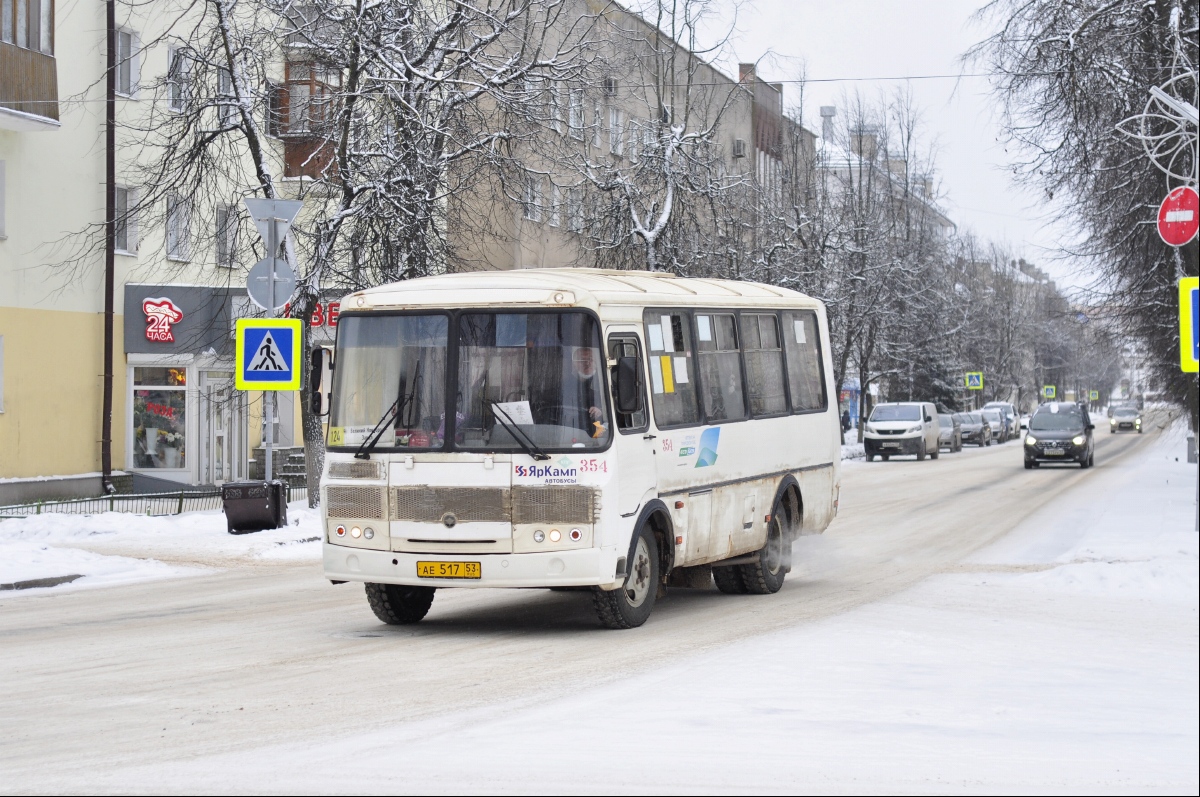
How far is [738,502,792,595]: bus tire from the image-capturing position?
Answer: 15.4 metres

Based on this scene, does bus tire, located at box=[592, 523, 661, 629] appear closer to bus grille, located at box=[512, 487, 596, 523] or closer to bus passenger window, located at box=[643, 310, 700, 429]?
bus grille, located at box=[512, 487, 596, 523]

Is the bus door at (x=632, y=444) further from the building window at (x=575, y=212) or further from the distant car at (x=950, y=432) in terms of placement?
the distant car at (x=950, y=432)

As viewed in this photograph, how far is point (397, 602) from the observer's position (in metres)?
13.3

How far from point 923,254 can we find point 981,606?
202 ft

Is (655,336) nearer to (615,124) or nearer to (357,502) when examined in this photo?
(357,502)

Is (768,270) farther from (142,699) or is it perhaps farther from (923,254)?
(142,699)

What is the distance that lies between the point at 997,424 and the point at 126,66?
5657 centimetres

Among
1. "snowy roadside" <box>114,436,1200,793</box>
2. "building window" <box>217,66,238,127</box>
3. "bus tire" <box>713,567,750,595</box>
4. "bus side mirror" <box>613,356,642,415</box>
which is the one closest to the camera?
"snowy roadside" <box>114,436,1200,793</box>

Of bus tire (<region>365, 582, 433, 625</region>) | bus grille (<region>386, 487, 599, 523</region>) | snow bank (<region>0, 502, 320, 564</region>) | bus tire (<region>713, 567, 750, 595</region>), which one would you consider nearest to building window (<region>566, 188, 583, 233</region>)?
snow bank (<region>0, 502, 320, 564</region>)

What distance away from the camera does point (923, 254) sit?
7375 cm

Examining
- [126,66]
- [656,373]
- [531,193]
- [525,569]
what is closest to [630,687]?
[525,569]

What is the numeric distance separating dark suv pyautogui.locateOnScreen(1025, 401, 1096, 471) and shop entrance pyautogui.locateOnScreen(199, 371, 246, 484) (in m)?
22.5

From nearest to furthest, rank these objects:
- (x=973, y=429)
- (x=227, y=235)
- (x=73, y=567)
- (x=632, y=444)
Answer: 1. (x=632, y=444)
2. (x=73, y=567)
3. (x=227, y=235)
4. (x=973, y=429)

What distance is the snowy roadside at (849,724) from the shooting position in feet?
22.8
